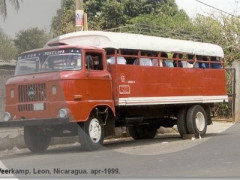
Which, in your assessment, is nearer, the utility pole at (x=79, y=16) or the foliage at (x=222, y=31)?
the utility pole at (x=79, y=16)

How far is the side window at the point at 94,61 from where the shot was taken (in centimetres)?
983

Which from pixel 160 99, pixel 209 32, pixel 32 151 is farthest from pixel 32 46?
pixel 209 32

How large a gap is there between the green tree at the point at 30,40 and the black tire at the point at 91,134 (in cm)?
180

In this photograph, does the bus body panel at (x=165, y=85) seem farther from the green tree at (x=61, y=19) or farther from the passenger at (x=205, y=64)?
the green tree at (x=61, y=19)

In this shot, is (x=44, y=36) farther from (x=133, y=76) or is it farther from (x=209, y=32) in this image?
(x=209, y=32)

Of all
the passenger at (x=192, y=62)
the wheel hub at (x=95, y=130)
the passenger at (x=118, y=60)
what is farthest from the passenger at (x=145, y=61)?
the wheel hub at (x=95, y=130)

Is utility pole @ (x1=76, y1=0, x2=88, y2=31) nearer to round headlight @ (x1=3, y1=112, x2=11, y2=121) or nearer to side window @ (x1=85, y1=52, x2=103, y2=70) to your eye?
side window @ (x1=85, y1=52, x2=103, y2=70)

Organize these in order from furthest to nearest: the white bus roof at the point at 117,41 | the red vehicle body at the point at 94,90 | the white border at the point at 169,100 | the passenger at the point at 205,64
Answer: the passenger at the point at 205,64, the white border at the point at 169,100, the white bus roof at the point at 117,41, the red vehicle body at the point at 94,90

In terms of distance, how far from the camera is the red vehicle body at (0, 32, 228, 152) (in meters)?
9.33

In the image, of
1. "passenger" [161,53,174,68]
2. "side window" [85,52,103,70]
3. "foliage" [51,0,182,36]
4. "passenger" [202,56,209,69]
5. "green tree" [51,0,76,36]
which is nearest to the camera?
"green tree" [51,0,76,36]

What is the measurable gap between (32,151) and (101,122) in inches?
60.8

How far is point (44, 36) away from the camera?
7.43 m

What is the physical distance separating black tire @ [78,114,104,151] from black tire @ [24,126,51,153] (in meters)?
0.97

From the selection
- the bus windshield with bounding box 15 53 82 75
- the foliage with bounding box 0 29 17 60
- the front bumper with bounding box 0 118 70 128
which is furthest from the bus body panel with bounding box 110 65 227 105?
the foliage with bounding box 0 29 17 60
